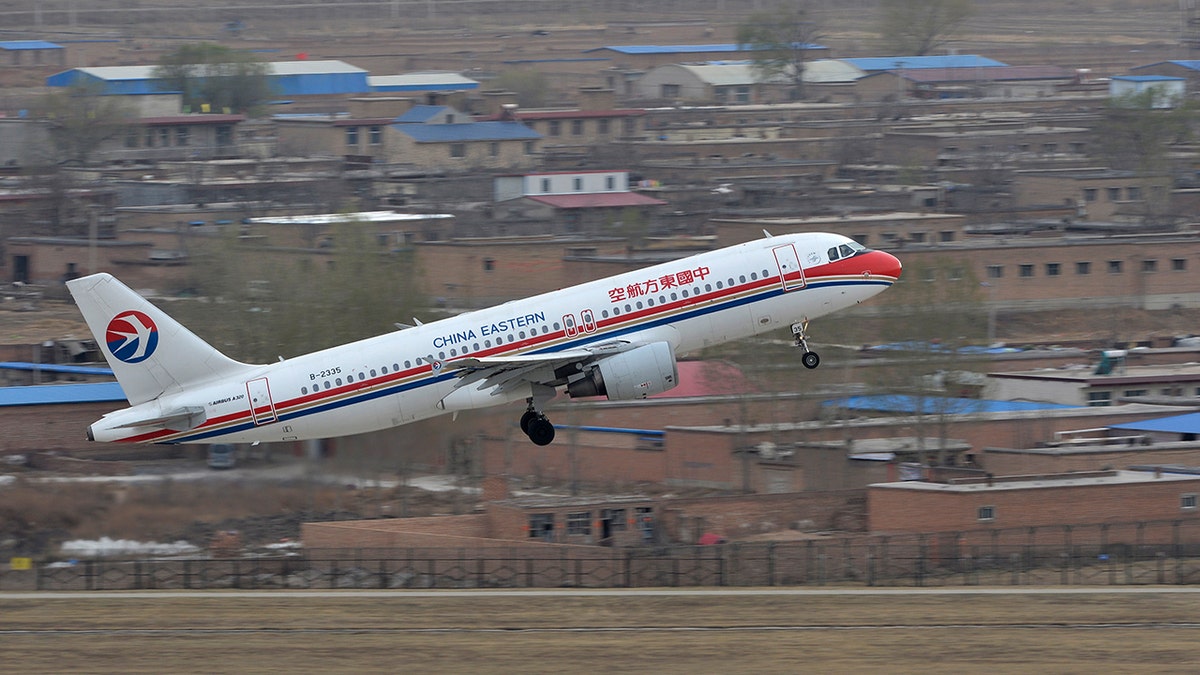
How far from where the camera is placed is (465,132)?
544 feet

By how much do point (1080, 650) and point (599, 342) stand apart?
17.3 meters

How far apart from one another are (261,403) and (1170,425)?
149 ft

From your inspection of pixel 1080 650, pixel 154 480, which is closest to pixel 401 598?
pixel 154 480

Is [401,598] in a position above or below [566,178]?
below

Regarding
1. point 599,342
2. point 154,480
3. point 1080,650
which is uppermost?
point 599,342

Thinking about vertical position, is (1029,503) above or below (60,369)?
below

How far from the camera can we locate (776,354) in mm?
83562

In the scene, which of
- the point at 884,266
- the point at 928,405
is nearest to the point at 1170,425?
the point at 928,405

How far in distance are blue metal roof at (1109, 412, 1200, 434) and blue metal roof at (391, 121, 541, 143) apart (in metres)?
94.2

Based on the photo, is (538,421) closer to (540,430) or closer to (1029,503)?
(540,430)

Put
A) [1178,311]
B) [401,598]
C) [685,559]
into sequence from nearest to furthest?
[401,598]
[685,559]
[1178,311]

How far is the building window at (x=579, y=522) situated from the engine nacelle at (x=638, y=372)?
60.9 feet

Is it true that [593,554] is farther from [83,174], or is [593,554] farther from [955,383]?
[83,174]

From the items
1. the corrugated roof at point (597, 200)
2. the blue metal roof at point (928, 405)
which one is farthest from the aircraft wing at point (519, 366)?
the corrugated roof at point (597, 200)
